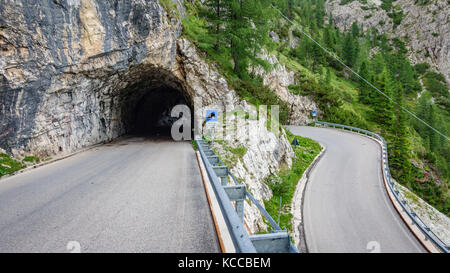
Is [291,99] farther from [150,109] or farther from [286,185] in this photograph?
[286,185]

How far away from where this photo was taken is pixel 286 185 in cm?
1486

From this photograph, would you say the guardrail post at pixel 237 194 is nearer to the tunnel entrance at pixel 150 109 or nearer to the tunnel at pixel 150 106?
the tunnel at pixel 150 106

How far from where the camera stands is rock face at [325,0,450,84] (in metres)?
93.7

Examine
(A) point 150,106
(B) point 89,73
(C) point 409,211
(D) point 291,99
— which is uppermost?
(D) point 291,99

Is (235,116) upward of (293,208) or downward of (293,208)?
upward

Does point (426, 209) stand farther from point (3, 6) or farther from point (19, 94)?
point (3, 6)

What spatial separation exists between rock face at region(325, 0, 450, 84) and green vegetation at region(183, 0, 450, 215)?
690 centimetres

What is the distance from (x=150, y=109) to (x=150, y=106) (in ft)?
2.28

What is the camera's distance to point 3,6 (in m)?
9.09

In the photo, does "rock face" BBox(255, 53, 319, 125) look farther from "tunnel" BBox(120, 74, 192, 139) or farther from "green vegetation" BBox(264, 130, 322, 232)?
"green vegetation" BBox(264, 130, 322, 232)

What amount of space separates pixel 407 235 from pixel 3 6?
1870cm

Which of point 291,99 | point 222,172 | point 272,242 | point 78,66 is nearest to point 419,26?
point 291,99
